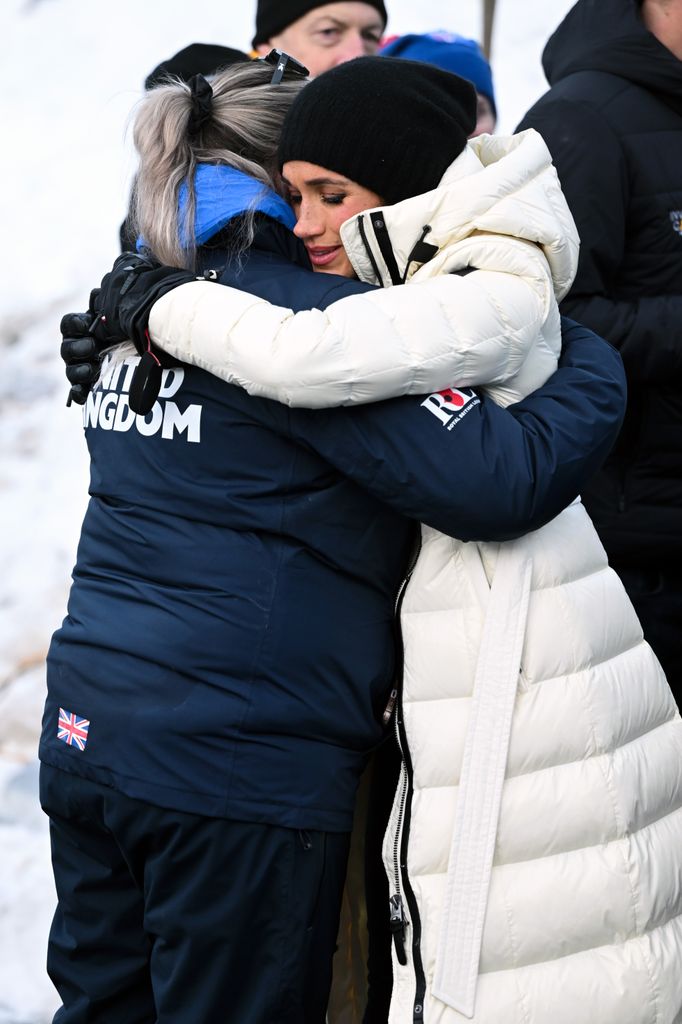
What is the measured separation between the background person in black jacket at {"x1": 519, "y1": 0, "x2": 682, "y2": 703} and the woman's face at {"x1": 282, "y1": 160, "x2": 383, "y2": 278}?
809mm

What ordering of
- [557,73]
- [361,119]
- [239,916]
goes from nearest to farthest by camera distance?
[239,916] < [361,119] < [557,73]

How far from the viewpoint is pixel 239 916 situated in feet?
6.04

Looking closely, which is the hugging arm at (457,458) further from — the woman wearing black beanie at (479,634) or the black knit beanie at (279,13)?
the black knit beanie at (279,13)

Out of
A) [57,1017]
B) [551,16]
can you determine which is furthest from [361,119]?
[551,16]

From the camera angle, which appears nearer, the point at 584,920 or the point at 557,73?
the point at 584,920

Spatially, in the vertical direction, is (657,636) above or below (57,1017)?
above

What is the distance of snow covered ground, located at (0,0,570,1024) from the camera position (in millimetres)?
3328

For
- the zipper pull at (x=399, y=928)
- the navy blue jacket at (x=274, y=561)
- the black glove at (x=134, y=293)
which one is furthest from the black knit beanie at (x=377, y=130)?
the zipper pull at (x=399, y=928)

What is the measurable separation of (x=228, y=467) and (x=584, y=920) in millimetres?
826

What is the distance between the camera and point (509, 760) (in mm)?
1864

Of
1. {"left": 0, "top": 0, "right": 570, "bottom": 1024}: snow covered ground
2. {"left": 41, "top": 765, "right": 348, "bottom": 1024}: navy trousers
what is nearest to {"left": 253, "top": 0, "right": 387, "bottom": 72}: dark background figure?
{"left": 0, "top": 0, "right": 570, "bottom": 1024}: snow covered ground

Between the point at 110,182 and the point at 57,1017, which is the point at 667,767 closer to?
the point at 57,1017

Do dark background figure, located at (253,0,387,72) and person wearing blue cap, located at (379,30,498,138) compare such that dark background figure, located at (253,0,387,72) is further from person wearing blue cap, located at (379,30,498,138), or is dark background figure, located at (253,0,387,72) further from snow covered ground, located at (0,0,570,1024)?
snow covered ground, located at (0,0,570,1024)

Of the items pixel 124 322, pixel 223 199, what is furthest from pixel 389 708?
pixel 223 199
